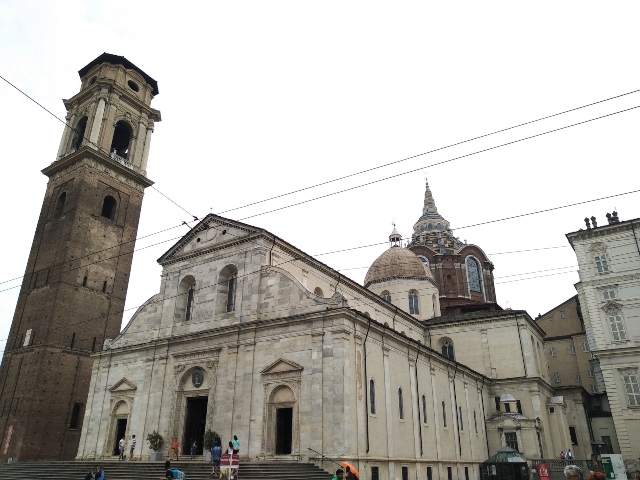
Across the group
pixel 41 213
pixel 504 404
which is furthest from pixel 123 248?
pixel 504 404

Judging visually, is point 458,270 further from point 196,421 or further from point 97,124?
point 97,124

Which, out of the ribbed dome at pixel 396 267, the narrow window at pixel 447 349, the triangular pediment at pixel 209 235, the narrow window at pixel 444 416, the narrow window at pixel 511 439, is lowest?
the narrow window at pixel 511 439

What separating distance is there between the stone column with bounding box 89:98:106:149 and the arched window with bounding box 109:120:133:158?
2229mm

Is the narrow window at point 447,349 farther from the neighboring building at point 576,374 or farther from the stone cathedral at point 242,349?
the neighboring building at point 576,374

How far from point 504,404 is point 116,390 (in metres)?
26.9

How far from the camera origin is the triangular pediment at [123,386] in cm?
2851

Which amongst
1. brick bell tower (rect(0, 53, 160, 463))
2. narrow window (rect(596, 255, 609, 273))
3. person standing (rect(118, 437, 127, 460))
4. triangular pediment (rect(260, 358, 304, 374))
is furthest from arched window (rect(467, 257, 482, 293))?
person standing (rect(118, 437, 127, 460))

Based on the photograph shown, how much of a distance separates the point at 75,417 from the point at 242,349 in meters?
17.2

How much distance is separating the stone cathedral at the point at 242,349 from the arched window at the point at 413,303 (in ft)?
0.30

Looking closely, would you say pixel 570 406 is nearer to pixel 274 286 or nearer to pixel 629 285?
pixel 629 285

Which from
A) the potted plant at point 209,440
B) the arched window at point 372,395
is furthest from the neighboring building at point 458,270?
the potted plant at point 209,440

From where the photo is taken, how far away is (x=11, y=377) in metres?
34.9

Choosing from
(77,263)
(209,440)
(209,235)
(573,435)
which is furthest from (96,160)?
(573,435)

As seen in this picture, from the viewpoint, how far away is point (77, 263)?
120ft
